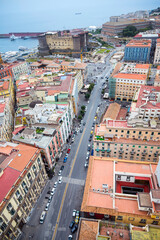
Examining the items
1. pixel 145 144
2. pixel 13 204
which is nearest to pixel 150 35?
pixel 145 144

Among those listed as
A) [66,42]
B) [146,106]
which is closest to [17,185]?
[146,106]

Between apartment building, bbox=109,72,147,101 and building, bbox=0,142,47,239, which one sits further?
apartment building, bbox=109,72,147,101

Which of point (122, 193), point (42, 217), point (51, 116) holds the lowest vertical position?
point (42, 217)

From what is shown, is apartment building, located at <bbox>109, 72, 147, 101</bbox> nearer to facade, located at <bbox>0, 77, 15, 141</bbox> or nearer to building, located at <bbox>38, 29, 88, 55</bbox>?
facade, located at <bbox>0, 77, 15, 141</bbox>

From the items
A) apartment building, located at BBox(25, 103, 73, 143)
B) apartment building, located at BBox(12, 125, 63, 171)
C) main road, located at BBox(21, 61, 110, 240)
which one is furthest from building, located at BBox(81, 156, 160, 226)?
apartment building, located at BBox(25, 103, 73, 143)

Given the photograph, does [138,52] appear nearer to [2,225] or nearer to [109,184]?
[109,184]

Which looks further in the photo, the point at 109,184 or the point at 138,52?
the point at 138,52

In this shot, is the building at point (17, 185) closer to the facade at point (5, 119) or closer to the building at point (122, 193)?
the building at point (122, 193)

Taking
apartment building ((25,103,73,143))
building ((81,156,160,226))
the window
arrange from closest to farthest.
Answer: building ((81,156,160,226)) < the window < apartment building ((25,103,73,143))
